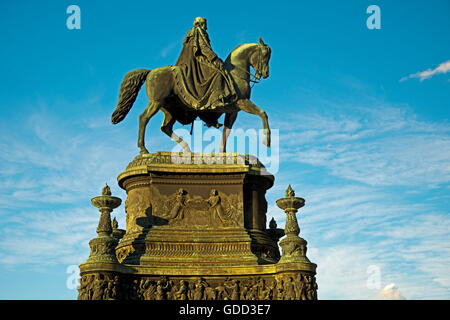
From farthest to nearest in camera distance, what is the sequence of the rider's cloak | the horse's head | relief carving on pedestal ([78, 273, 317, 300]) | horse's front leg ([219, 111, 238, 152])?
horse's front leg ([219, 111, 238, 152]), the horse's head, the rider's cloak, relief carving on pedestal ([78, 273, 317, 300])

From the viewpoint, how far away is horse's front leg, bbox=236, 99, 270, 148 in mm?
28141

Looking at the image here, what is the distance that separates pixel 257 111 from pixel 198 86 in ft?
8.28

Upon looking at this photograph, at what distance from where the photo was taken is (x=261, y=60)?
29125 mm

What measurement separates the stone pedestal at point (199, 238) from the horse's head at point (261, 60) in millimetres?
3505

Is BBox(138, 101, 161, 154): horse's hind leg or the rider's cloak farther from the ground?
the rider's cloak

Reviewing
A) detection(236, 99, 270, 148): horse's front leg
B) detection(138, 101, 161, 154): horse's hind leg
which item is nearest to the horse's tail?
detection(138, 101, 161, 154): horse's hind leg

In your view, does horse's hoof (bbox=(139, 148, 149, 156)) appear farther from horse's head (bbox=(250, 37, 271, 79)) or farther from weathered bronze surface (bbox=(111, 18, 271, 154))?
horse's head (bbox=(250, 37, 271, 79))

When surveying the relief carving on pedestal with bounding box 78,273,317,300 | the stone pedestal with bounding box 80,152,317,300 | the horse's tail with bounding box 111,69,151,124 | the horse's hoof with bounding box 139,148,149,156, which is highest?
the horse's tail with bounding box 111,69,151,124

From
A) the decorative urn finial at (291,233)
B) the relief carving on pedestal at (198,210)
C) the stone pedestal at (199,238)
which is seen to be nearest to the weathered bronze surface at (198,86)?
the stone pedestal at (199,238)

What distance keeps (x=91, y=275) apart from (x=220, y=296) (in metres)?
4.51

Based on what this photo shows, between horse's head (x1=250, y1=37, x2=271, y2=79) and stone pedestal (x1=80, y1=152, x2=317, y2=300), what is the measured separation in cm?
351

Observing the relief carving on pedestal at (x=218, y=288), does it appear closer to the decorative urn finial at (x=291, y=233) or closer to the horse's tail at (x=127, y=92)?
the decorative urn finial at (x=291, y=233)
